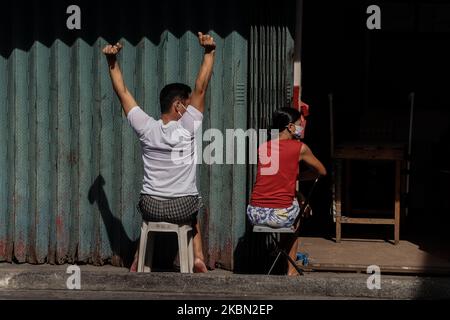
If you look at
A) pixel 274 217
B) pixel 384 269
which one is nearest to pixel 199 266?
pixel 274 217

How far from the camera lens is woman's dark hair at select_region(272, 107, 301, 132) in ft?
26.0

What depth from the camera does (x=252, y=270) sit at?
8.53 m

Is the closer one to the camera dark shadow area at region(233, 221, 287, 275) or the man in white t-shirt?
the man in white t-shirt

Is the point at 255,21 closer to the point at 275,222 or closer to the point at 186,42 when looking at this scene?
the point at 186,42

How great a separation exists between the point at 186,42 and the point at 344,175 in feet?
10.3

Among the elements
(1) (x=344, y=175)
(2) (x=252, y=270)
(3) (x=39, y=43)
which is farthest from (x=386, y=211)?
(3) (x=39, y=43)

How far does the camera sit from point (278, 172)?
7898mm

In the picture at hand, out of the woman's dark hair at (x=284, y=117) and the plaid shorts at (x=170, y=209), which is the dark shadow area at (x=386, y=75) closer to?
the woman's dark hair at (x=284, y=117)

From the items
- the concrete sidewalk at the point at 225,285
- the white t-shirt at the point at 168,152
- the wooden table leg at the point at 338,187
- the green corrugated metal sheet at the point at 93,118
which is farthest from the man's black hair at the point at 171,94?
the wooden table leg at the point at 338,187

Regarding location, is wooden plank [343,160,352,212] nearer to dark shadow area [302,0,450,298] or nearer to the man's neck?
dark shadow area [302,0,450,298]

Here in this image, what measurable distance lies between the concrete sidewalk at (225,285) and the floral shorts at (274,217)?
600 millimetres

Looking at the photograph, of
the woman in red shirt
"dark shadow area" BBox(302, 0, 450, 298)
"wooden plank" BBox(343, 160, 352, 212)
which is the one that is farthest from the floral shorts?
"dark shadow area" BBox(302, 0, 450, 298)

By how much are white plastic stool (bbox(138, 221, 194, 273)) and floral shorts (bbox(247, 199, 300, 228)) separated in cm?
59

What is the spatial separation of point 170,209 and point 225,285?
2.72ft
